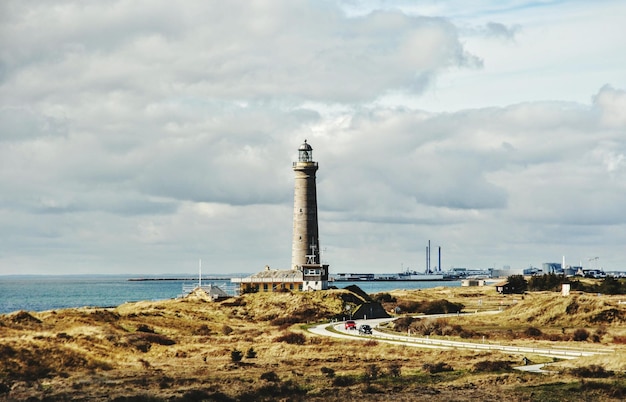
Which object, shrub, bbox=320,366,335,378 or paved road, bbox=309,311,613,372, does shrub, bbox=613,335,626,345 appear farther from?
shrub, bbox=320,366,335,378

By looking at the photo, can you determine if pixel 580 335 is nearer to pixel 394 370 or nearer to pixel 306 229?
pixel 394 370

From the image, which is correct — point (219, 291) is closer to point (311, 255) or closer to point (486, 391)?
point (311, 255)

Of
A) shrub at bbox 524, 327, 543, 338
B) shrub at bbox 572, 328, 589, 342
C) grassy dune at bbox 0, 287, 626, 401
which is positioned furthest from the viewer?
shrub at bbox 524, 327, 543, 338

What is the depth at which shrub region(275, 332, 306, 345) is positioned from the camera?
80.5 metres

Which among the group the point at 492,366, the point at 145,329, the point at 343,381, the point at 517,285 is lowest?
the point at 343,381

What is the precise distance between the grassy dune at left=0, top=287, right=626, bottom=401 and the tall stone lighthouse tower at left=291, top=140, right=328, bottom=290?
12.0 m

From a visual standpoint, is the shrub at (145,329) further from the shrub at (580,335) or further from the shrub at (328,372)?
the shrub at (580,335)

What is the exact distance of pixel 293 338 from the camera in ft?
270

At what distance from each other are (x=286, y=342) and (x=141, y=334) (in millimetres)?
15739

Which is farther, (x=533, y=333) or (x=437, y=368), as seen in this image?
(x=533, y=333)

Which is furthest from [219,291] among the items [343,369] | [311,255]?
[343,369]

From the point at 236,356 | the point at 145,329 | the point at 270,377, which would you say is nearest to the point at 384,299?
the point at 145,329

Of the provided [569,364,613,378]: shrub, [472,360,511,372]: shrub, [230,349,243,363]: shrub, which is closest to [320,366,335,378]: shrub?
[472,360,511,372]: shrub

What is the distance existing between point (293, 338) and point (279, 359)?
30.9ft
